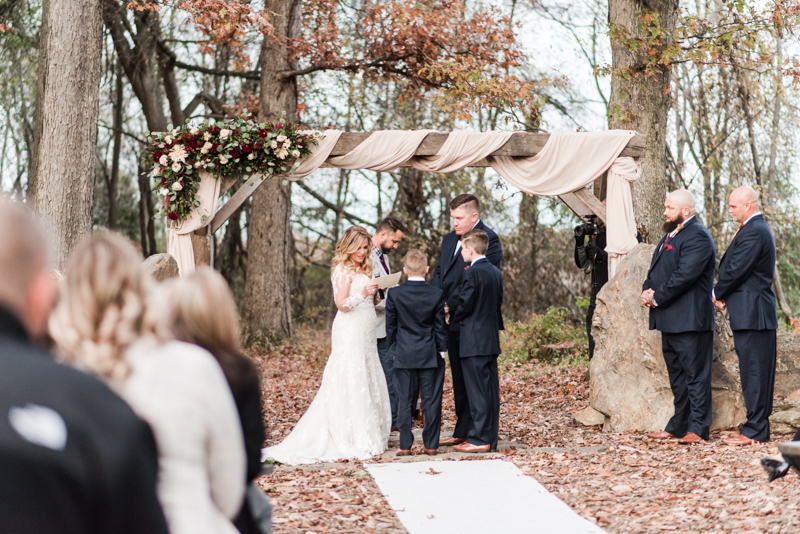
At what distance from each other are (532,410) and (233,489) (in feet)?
24.6

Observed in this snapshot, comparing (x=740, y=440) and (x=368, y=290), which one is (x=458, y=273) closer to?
(x=368, y=290)

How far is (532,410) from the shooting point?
916 centimetres

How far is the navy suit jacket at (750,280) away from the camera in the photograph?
6.64m

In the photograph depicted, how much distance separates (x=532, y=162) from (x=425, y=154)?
1227 mm

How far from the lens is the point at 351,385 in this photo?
6805mm

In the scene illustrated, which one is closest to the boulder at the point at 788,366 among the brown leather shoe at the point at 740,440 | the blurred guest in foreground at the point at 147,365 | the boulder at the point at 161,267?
the brown leather shoe at the point at 740,440

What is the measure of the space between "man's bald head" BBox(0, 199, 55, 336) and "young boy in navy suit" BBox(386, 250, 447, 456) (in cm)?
494

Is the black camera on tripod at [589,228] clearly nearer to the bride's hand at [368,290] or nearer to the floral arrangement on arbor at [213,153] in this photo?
the floral arrangement on arbor at [213,153]

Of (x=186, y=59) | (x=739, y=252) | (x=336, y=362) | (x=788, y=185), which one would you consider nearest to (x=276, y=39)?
(x=186, y=59)

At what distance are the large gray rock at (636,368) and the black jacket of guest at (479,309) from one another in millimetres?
1562

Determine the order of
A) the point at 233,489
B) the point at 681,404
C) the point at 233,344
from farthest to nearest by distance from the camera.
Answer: the point at 681,404 < the point at 233,344 < the point at 233,489

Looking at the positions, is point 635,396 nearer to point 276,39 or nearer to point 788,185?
point 276,39

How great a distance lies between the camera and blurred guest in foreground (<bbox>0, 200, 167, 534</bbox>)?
54.5 inches

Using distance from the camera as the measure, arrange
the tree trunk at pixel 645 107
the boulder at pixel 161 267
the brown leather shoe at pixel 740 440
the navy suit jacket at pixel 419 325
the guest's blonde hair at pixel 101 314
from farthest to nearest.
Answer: the tree trunk at pixel 645 107 → the boulder at pixel 161 267 → the brown leather shoe at pixel 740 440 → the navy suit jacket at pixel 419 325 → the guest's blonde hair at pixel 101 314
